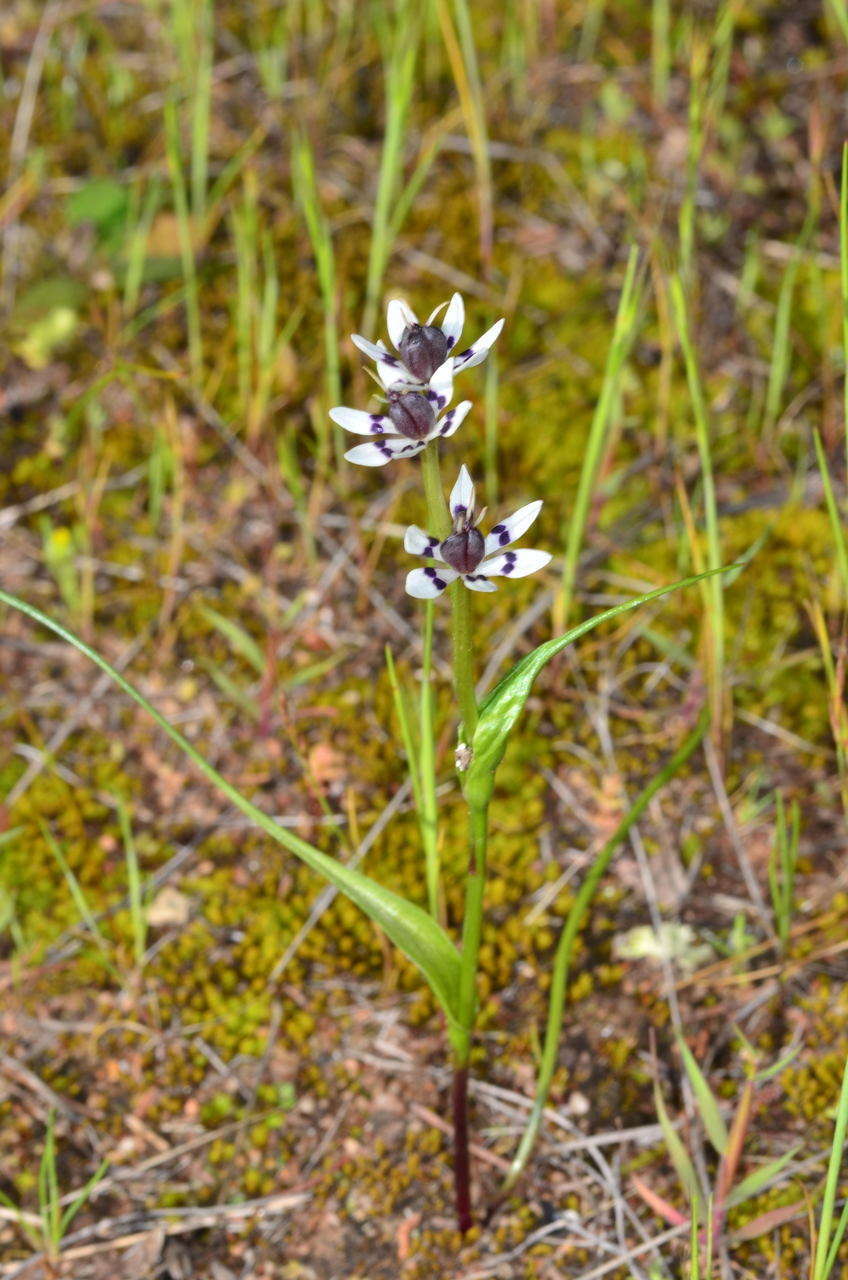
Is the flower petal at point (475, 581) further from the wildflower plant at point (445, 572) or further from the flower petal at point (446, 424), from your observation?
the flower petal at point (446, 424)

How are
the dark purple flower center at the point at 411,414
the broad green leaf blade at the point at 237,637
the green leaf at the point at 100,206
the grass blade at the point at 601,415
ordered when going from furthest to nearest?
the green leaf at the point at 100,206
the broad green leaf blade at the point at 237,637
the grass blade at the point at 601,415
the dark purple flower center at the point at 411,414

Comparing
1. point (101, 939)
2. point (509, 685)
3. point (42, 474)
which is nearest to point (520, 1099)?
point (101, 939)

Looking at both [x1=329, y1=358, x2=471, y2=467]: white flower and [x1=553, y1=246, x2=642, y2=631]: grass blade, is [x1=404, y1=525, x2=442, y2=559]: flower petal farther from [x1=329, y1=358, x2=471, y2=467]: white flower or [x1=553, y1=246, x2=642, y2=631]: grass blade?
[x1=553, y1=246, x2=642, y2=631]: grass blade

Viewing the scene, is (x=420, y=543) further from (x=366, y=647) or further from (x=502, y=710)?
(x=366, y=647)

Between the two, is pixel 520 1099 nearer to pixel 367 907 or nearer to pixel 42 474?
pixel 367 907

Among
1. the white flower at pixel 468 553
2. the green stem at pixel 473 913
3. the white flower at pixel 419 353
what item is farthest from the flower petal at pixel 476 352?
the green stem at pixel 473 913

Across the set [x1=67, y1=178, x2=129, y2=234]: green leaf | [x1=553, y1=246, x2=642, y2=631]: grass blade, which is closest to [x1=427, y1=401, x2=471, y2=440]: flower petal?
[x1=553, y1=246, x2=642, y2=631]: grass blade
